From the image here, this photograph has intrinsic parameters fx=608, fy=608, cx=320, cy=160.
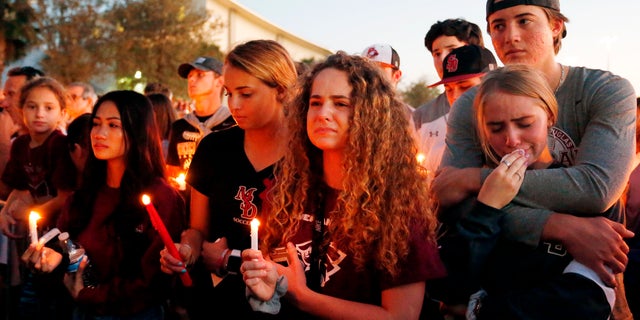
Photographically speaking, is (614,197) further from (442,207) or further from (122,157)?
(122,157)

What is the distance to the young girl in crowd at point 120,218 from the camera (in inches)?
134

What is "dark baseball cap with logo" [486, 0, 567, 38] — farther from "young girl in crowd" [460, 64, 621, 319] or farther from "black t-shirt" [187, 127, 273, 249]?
"black t-shirt" [187, 127, 273, 249]

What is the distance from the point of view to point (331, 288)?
2.43 m

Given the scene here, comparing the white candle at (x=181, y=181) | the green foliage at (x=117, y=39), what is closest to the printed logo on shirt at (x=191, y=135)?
the white candle at (x=181, y=181)

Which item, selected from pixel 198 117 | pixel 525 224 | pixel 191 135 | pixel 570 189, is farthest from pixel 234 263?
pixel 198 117

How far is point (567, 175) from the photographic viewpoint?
2410 mm

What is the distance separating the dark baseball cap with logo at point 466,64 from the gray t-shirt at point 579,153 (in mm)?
1533

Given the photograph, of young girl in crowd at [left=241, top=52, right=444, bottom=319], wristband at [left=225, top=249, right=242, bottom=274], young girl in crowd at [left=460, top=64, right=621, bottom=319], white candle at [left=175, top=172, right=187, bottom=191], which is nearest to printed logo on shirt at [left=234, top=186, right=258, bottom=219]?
wristband at [left=225, top=249, right=242, bottom=274]

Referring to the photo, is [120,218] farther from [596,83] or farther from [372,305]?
[596,83]

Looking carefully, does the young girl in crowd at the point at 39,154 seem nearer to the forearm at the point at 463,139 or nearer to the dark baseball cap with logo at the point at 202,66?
the dark baseball cap with logo at the point at 202,66

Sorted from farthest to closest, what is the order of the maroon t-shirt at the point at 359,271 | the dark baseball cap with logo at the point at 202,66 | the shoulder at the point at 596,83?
the dark baseball cap with logo at the point at 202,66 → the shoulder at the point at 596,83 → the maroon t-shirt at the point at 359,271

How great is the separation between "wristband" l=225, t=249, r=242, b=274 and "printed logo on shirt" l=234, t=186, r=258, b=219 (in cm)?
21

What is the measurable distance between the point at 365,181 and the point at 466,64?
225 cm

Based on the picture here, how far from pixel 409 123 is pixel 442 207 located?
1.30ft
